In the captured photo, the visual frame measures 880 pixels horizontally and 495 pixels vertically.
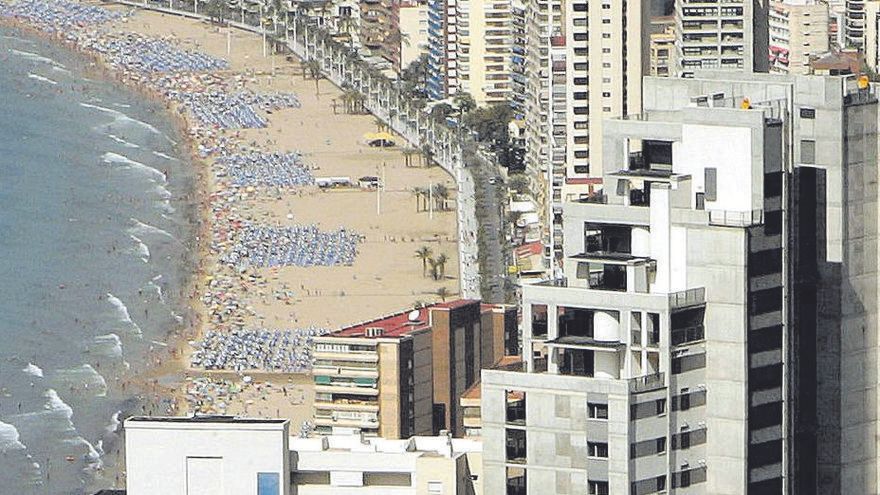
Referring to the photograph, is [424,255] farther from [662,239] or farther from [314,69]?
[662,239]

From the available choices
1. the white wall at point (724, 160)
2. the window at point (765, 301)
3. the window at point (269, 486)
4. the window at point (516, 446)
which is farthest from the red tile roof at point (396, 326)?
the white wall at point (724, 160)

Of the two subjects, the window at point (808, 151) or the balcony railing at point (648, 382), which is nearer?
the balcony railing at point (648, 382)

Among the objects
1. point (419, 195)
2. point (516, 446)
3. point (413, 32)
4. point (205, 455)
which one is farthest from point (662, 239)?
point (413, 32)

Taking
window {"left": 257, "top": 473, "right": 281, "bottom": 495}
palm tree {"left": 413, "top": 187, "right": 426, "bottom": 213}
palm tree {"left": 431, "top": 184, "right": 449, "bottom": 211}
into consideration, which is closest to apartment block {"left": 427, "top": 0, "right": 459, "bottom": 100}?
palm tree {"left": 413, "top": 187, "right": 426, "bottom": 213}

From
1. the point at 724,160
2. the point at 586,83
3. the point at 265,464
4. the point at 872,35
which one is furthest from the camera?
the point at 872,35

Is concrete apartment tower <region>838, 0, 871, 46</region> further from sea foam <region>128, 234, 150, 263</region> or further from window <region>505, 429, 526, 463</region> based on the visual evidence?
window <region>505, 429, 526, 463</region>

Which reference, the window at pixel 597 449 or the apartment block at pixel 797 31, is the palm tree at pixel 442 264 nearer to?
the apartment block at pixel 797 31
